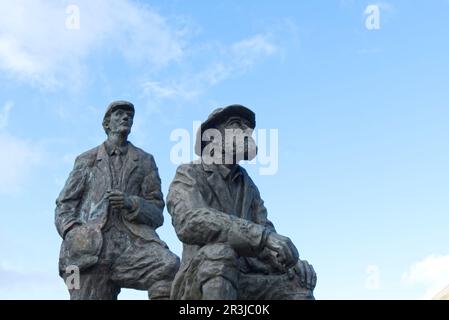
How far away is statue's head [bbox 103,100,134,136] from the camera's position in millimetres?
8391

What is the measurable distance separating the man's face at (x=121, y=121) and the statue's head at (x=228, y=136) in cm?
203

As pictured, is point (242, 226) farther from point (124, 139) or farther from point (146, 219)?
point (124, 139)

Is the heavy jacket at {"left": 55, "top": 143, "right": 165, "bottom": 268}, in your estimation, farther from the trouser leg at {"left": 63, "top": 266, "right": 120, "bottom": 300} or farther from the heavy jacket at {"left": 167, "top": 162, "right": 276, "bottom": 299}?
the heavy jacket at {"left": 167, "top": 162, "right": 276, "bottom": 299}

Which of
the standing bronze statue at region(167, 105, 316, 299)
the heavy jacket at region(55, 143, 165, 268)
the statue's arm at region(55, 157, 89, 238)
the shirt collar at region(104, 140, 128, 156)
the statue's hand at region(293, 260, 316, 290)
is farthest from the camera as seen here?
the shirt collar at region(104, 140, 128, 156)

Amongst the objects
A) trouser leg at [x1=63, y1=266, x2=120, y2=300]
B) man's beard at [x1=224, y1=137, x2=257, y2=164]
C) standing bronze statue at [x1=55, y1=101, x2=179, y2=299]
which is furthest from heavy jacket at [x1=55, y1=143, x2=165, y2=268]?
man's beard at [x1=224, y1=137, x2=257, y2=164]

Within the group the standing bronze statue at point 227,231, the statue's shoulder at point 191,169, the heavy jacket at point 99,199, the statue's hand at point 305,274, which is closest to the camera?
the standing bronze statue at point 227,231

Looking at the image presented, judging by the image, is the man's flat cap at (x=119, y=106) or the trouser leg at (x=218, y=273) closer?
the trouser leg at (x=218, y=273)

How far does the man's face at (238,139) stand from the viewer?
6.38m

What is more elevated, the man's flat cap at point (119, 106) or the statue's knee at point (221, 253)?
the man's flat cap at point (119, 106)

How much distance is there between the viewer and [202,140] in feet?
21.5

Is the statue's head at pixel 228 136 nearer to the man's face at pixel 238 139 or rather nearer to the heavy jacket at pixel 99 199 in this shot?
the man's face at pixel 238 139

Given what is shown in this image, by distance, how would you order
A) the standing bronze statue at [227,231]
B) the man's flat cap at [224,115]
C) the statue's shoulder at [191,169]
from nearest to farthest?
the standing bronze statue at [227,231] < the statue's shoulder at [191,169] < the man's flat cap at [224,115]

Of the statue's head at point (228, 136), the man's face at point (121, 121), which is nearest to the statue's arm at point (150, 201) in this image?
the man's face at point (121, 121)

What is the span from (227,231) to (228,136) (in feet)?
3.32
